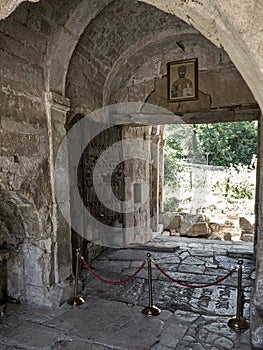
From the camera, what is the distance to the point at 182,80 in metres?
5.41

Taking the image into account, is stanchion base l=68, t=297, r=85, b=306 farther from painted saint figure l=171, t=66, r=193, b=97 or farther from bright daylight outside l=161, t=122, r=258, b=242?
bright daylight outside l=161, t=122, r=258, b=242

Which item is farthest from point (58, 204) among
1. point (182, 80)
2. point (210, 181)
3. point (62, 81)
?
point (210, 181)

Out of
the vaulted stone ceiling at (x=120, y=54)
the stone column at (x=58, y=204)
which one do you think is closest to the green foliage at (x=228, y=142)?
the vaulted stone ceiling at (x=120, y=54)

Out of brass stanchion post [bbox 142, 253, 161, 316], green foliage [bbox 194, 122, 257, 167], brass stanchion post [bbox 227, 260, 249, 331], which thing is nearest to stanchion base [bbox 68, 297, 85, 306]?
brass stanchion post [bbox 142, 253, 161, 316]

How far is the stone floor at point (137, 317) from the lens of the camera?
312 centimetres

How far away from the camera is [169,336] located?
10.6 ft

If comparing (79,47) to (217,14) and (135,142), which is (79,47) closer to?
(135,142)

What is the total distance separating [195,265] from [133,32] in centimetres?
454

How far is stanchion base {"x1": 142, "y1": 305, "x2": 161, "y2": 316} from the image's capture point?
3.70 m

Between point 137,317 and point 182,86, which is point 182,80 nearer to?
point 182,86

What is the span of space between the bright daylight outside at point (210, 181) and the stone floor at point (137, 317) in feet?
14.3

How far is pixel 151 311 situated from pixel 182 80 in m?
4.14

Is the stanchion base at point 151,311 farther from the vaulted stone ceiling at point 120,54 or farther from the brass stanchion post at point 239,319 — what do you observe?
the vaulted stone ceiling at point 120,54

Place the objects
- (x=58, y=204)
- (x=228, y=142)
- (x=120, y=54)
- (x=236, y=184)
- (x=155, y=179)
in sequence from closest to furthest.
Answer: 1. (x=58, y=204)
2. (x=120, y=54)
3. (x=155, y=179)
4. (x=236, y=184)
5. (x=228, y=142)
